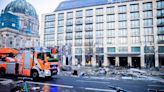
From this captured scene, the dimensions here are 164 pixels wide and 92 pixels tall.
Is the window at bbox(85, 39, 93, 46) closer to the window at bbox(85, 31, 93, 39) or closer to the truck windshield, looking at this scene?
the window at bbox(85, 31, 93, 39)

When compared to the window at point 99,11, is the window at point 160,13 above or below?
below

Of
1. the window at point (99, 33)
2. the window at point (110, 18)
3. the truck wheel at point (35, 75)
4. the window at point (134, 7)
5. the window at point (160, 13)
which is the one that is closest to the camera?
the truck wheel at point (35, 75)

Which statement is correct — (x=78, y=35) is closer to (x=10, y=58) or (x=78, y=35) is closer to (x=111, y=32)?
(x=111, y=32)

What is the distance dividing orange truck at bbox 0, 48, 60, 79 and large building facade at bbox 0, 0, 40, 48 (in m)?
8.81

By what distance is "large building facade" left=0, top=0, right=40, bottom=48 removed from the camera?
34.0 metres

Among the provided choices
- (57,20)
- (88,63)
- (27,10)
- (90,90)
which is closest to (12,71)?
(90,90)

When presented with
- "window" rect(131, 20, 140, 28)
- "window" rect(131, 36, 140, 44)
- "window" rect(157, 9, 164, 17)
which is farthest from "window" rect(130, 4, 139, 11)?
"window" rect(131, 36, 140, 44)

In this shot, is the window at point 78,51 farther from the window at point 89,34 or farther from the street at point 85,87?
the street at point 85,87

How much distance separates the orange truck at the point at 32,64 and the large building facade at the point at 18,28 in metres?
8.81

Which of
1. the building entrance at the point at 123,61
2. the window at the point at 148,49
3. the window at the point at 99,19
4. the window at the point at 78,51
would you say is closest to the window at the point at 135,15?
the window at the point at 99,19

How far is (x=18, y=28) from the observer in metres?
45.2

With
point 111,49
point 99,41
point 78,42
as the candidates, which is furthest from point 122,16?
point 78,42

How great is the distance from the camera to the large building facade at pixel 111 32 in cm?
3750

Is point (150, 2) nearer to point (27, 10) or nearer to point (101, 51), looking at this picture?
point (101, 51)
